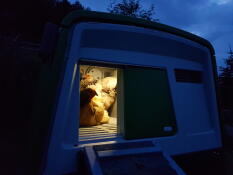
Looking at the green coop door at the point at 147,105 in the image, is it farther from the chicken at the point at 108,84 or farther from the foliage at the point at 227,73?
the foliage at the point at 227,73

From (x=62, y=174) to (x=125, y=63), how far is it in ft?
5.27

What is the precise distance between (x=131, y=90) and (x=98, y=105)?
1244 mm

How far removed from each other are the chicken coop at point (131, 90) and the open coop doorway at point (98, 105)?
0.02 m

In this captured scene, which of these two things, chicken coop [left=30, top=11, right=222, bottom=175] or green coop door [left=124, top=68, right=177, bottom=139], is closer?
chicken coop [left=30, top=11, right=222, bottom=175]

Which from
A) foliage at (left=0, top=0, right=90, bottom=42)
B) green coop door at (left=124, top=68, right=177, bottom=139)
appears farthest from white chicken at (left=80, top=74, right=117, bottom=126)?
foliage at (left=0, top=0, right=90, bottom=42)

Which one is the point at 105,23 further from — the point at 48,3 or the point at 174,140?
the point at 48,3

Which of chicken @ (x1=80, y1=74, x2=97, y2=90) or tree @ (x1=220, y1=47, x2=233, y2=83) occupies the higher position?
tree @ (x1=220, y1=47, x2=233, y2=83)

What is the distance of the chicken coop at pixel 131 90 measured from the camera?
5.94ft

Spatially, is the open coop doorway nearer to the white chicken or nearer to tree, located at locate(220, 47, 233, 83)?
the white chicken

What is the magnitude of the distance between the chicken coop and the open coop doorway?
0.02m

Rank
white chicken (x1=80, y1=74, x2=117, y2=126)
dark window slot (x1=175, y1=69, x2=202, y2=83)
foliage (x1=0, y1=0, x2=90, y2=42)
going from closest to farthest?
dark window slot (x1=175, y1=69, x2=202, y2=83) → white chicken (x1=80, y1=74, x2=117, y2=126) → foliage (x1=0, y1=0, x2=90, y2=42)

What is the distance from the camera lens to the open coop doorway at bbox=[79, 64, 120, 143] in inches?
99.7

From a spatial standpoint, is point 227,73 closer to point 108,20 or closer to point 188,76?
point 188,76

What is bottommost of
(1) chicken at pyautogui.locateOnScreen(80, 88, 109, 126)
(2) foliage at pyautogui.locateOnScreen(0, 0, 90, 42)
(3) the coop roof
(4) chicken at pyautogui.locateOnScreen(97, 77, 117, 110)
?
(1) chicken at pyautogui.locateOnScreen(80, 88, 109, 126)
